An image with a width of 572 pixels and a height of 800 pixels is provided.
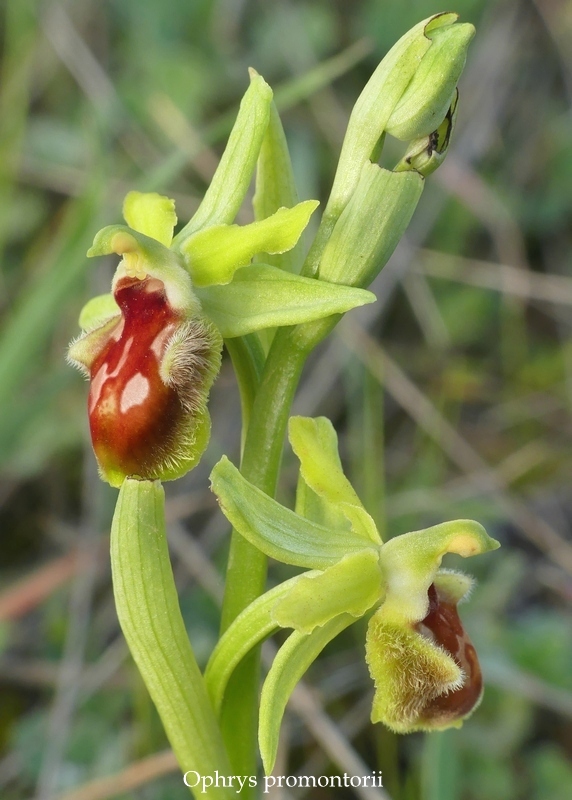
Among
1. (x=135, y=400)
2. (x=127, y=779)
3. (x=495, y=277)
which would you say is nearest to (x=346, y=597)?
(x=135, y=400)

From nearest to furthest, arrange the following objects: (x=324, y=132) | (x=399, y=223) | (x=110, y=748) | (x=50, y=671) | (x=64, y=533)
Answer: (x=399, y=223), (x=110, y=748), (x=50, y=671), (x=64, y=533), (x=324, y=132)

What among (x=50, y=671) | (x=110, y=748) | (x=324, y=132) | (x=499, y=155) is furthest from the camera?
(x=499, y=155)

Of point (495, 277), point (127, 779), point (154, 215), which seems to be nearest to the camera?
point (154, 215)

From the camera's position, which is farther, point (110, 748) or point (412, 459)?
point (412, 459)

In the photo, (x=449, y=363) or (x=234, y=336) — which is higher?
(x=234, y=336)

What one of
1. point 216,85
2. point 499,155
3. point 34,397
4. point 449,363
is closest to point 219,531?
point 34,397

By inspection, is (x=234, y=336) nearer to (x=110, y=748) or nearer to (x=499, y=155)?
(x=110, y=748)

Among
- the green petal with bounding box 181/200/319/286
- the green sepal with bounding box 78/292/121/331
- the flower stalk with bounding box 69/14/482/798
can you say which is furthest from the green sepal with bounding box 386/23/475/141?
the green sepal with bounding box 78/292/121/331

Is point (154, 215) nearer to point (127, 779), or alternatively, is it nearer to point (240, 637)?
point (240, 637)
